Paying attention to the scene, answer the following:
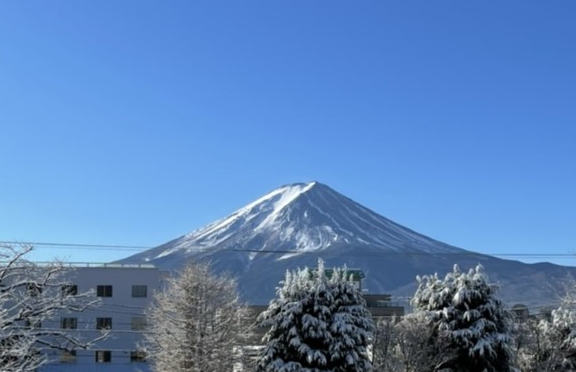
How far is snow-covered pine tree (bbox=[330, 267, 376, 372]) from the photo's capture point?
33.8m

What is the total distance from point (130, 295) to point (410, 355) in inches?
1441

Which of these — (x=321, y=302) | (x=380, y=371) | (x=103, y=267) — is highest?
(x=103, y=267)

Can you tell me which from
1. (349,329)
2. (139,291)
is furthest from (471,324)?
(139,291)

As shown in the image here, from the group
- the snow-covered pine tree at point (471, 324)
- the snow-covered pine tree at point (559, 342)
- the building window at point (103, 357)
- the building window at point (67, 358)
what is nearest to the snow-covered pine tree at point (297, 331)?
the snow-covered pine tree at point (471, 324)

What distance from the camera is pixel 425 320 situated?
3869 cm

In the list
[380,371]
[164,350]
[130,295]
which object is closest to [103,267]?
[130,295]

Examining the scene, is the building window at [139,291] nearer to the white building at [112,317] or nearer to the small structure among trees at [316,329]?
the white building at [112,317]

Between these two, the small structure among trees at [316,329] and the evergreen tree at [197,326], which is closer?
the small structure among trees at [316,329]

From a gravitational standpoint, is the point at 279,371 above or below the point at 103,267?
below

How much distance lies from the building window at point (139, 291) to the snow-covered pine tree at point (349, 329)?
1396 inches

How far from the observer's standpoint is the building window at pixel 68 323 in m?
65.5

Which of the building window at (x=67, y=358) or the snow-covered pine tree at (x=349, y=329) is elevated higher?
the snow-covered pine tree at (x=349, y=329)

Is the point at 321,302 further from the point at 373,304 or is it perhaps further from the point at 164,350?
the point at 373,304

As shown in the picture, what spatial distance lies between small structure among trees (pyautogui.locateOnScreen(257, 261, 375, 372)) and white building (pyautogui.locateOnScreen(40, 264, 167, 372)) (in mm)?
29942
